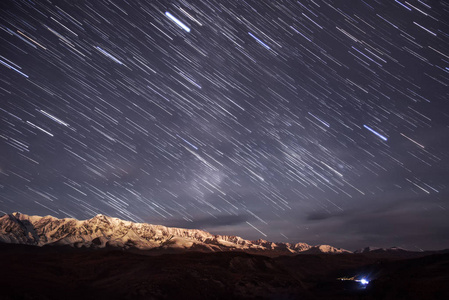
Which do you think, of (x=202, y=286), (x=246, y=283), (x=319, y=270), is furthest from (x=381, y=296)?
(x=319, y=270)

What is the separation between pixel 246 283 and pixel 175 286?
10.8 m

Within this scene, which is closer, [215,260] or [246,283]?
[246,283]

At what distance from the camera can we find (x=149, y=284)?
35.2 metres

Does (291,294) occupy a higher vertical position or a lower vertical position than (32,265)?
higher

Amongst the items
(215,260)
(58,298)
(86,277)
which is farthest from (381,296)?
(86,277)

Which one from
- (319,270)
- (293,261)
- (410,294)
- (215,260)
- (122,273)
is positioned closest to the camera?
(410,294)

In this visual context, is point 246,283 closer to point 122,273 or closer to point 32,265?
point 122,273

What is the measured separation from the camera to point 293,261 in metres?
114

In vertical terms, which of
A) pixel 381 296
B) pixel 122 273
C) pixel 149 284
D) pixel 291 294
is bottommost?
pixel 122 273

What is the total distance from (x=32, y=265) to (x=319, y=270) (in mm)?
89580

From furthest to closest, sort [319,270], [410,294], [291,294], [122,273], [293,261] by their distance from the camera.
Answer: [293,261] < [319,270] < [122,273] < [291,294] < [410,294]

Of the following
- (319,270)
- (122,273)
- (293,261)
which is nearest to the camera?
(122,273)

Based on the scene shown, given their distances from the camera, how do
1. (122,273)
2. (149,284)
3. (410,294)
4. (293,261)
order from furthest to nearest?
(293,261) < (122,273) < (149,284) < (410,294)

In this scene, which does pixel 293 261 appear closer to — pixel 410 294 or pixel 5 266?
pixel 410 294
